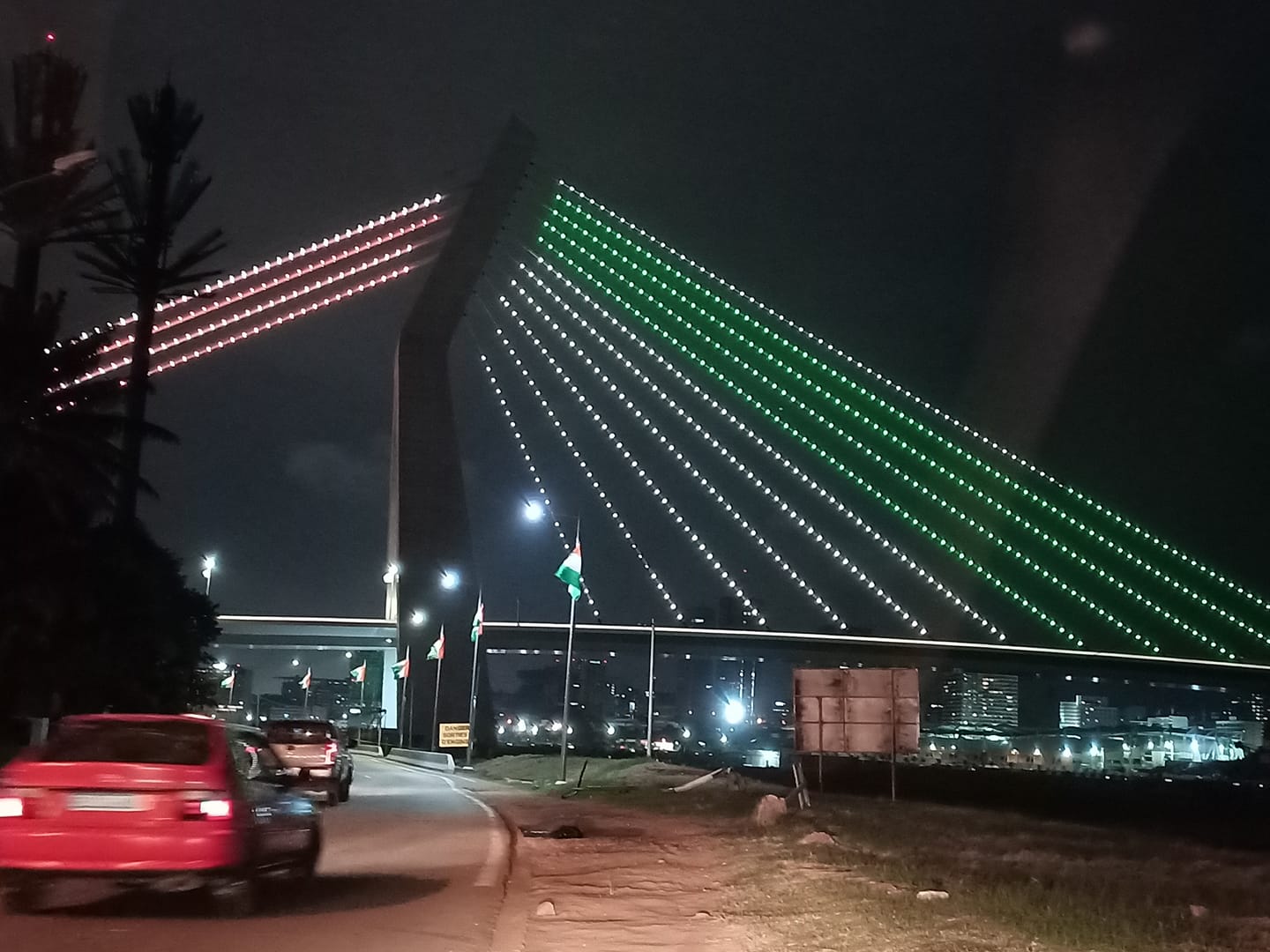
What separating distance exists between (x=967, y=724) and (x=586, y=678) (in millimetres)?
29735

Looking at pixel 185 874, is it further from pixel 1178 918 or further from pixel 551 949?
pixel 1178 918

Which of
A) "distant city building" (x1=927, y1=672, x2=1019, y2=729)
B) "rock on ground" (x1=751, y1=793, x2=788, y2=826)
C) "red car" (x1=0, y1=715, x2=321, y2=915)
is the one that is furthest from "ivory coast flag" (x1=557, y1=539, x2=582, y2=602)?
"distant city building" (x1=927, y1=672, x2=1019, y2=729)

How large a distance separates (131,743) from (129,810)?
628 mm

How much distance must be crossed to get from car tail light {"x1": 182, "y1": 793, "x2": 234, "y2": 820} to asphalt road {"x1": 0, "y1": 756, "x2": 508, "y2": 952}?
0.74 meters

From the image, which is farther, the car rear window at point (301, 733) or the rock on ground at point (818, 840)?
the car rear window at point (301, 733)

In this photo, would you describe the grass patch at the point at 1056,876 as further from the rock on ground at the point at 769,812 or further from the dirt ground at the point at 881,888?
the rock on ground at the point at 769,812

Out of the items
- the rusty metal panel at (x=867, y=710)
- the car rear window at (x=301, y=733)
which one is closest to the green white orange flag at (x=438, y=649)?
the car rear window at (x=301, y=733)

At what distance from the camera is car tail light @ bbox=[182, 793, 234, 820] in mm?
9438

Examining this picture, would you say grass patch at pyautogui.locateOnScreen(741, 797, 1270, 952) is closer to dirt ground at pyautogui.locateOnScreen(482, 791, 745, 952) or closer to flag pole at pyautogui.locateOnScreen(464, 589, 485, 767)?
dirt ground at pyautogui.locateOnScreen(482, 791, 745, 952)

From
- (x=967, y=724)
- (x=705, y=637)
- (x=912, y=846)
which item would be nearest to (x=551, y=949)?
(x=912, y=846)

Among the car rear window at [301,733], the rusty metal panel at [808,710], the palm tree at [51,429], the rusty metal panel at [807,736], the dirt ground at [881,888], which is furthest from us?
→ the palm tree at [51,429]

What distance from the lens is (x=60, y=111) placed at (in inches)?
1358

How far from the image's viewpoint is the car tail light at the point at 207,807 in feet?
31.0

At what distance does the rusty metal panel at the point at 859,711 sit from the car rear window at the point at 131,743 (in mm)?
13155
